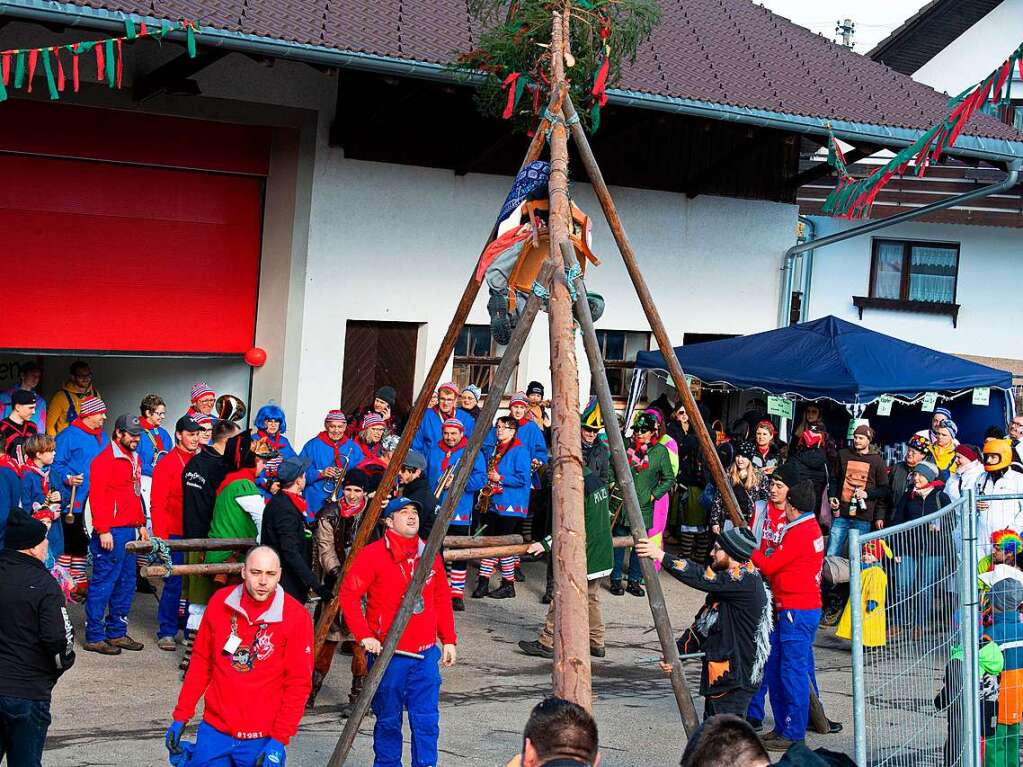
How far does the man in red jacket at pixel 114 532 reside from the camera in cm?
998

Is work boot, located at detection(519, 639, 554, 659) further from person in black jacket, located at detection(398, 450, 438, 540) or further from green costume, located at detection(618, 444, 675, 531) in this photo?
green costume, located at detection(618, 444, 675, 531)

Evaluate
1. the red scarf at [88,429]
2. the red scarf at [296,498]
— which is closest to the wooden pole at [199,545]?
the red scarf at [296,498]

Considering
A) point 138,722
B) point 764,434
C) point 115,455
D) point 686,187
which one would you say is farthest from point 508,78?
point 686,187

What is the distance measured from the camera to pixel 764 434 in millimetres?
13914

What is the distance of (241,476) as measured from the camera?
9852mm

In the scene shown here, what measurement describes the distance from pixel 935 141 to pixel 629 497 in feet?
20.0

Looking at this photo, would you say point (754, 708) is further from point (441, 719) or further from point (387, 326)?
point (387, 326)

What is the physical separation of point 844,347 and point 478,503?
4.46m

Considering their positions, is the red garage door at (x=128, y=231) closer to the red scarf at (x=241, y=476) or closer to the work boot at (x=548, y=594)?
the work boot at (x=548, y=594)

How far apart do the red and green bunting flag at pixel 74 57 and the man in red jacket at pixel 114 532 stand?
2.65 meters

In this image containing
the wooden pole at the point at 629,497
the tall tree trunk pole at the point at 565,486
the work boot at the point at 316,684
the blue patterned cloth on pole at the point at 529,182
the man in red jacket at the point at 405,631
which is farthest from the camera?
the work boot at the point at 316,684

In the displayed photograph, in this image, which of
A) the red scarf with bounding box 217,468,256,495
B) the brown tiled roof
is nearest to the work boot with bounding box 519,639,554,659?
the red scarf with bounding box 217,468,256,495

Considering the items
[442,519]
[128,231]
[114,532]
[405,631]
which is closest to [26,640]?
[405,631]

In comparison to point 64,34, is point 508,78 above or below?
below
